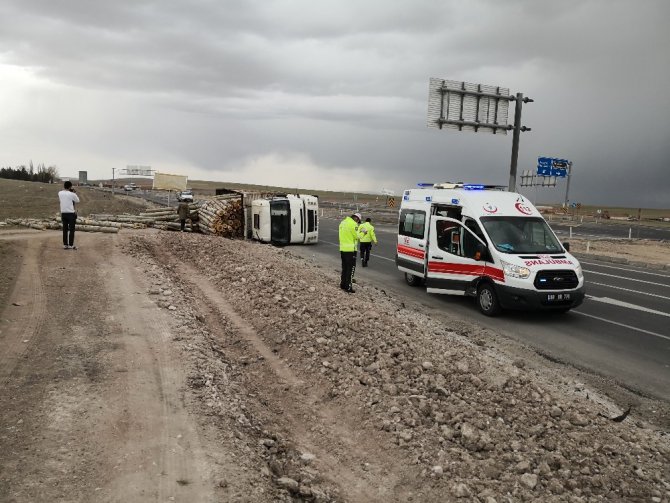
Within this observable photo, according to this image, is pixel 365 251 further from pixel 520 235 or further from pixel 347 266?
pixel 520 235

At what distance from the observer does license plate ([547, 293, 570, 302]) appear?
413 inches

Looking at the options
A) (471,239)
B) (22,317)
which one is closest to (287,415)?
(22,317)

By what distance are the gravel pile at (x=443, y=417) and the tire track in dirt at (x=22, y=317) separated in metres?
2.20

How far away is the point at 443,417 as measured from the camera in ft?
17.6

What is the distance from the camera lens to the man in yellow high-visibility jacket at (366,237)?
54.1 ft

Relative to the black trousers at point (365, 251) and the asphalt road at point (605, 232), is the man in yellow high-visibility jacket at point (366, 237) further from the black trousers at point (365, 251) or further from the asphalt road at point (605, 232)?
the asphalt road at point (605, 232)

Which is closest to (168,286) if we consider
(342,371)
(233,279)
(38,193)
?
(233,279)

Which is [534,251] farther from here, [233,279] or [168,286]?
[168,286]

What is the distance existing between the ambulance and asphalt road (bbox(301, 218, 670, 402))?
1.51 feet

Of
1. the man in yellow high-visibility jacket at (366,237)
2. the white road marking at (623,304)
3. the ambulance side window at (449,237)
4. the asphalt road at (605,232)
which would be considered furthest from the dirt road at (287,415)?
the asphalt road at (605,232)

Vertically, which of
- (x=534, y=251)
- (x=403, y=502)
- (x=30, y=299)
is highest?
(x=534, y=251)

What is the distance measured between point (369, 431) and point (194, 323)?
4.17 m

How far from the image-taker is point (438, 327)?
384 inches

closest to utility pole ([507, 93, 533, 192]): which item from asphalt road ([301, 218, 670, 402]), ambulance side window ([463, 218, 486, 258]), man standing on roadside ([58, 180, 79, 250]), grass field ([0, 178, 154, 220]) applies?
asphalt road ([301, 218, 670, 402])
